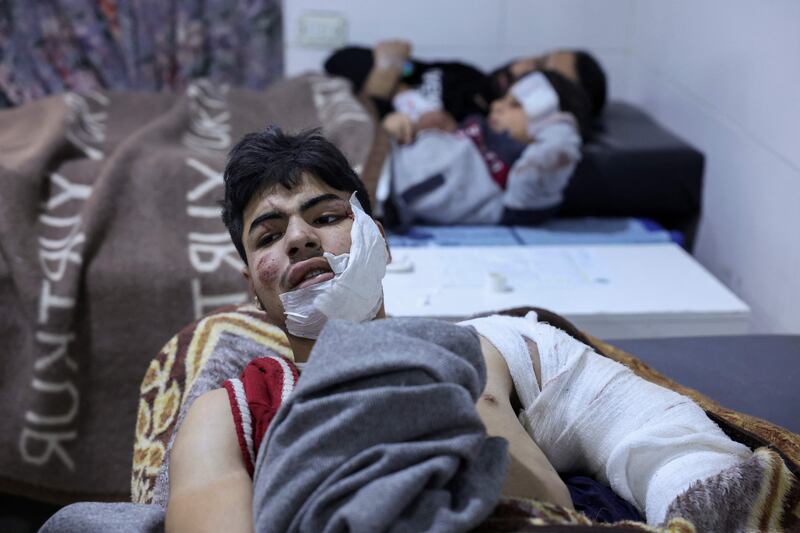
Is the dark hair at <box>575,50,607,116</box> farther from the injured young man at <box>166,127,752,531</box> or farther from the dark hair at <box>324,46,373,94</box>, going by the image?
the injured young man at <box>166,127,752,531</box>

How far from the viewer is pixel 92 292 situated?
2.03m

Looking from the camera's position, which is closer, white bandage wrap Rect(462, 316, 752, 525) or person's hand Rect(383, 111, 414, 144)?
white bandage wrap Rect(462, 316, 752, 525)

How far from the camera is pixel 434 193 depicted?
7.91 ft

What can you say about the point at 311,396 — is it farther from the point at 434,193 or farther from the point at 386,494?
the point at 434,193

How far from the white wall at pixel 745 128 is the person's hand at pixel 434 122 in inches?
29.3

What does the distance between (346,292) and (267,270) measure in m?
0.12

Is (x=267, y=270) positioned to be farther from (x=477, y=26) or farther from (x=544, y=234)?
(x=477, y=26)

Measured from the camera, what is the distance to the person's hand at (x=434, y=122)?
2.62m

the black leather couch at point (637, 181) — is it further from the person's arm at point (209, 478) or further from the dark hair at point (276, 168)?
the person's arm at point (209, 478)

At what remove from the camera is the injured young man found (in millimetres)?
852

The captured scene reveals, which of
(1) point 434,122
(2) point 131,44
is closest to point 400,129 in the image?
(1) point 434,122

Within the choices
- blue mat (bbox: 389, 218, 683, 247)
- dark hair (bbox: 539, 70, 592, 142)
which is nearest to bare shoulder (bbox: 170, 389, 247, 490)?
blue mat (bbox: 389, 218, 683, 247)

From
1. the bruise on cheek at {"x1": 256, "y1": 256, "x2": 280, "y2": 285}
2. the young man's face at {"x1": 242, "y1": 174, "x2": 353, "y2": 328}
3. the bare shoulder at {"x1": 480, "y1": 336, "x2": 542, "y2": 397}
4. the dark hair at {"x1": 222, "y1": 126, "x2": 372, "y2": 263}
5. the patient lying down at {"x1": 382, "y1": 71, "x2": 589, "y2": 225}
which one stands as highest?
the dark hair at {"x1": 222, "y1": 126, "x2": 372, "y2": 263}

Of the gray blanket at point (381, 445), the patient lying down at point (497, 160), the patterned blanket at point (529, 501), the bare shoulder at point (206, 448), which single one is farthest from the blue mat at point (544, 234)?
the gray blanket at point (381, 445)
